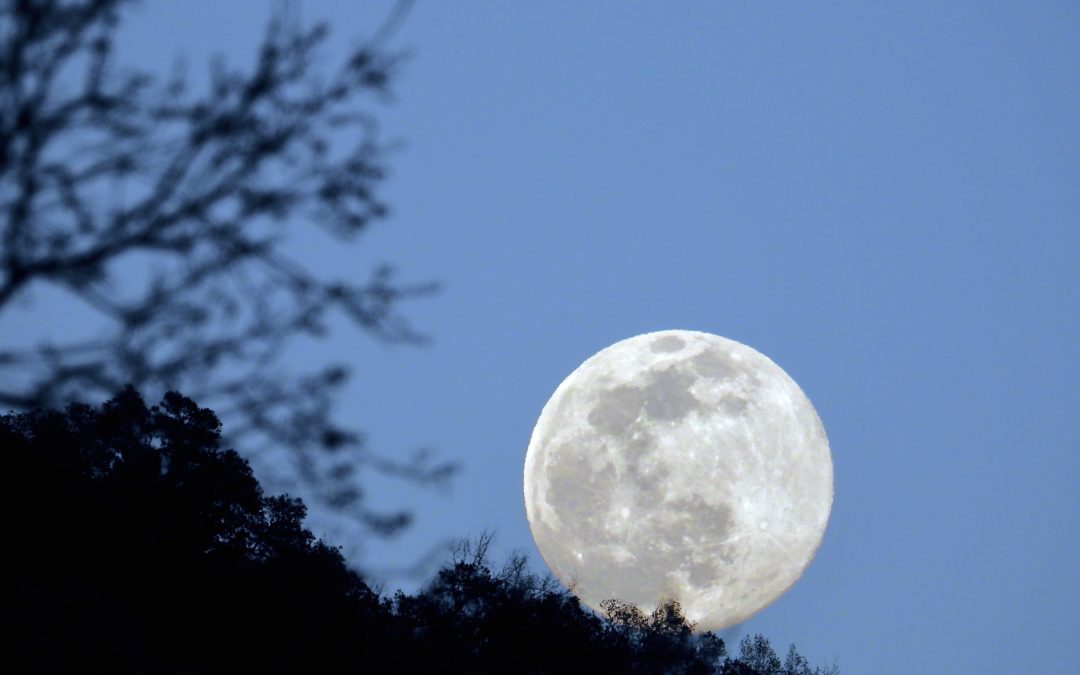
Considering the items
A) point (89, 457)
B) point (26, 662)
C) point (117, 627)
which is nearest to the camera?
point (26, 662)

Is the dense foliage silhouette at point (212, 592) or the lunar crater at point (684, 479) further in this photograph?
the lunar crater at point (684, 479)

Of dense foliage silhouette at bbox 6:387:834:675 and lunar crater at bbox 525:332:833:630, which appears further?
lunar crater at bbox 525:332:833:630

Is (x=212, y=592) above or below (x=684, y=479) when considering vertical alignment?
below

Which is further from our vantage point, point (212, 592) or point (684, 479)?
point (684, 479)

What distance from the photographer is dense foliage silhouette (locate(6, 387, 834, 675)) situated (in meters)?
6.58

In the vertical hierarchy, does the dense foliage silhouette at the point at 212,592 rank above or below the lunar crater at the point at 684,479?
below

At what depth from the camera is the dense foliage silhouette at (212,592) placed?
6582 millimetres

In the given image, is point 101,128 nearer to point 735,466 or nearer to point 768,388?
point 735,466

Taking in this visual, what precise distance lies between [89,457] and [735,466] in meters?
18.9

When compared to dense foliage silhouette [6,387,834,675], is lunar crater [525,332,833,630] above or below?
above

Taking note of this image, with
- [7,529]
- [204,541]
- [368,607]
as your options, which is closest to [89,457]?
[7,529]

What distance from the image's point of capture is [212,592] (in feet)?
50.9

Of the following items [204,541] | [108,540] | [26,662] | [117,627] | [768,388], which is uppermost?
[768,388]

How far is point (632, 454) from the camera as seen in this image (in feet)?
87.3
